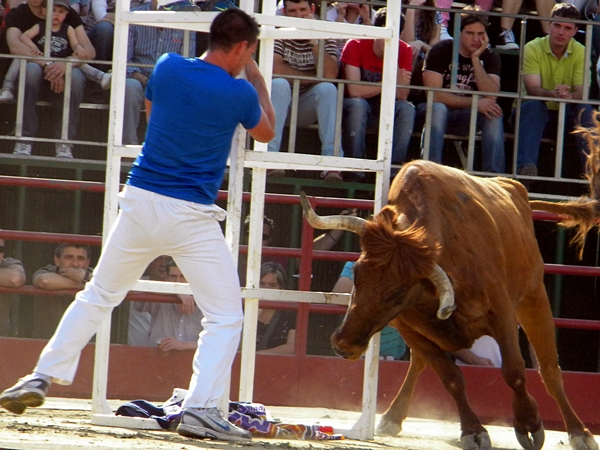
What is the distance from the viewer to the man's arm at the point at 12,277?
7820 mm

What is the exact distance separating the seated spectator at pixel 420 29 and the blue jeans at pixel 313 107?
1115mm

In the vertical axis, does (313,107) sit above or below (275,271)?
above

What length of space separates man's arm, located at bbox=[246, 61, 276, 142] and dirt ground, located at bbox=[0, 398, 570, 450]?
1.48 metres

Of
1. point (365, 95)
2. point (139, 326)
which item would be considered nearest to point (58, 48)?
point (139, 326)

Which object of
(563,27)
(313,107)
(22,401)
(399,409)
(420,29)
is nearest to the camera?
(22,401)

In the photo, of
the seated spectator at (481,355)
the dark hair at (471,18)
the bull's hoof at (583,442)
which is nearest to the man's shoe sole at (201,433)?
the bull's hoof at (583,442)

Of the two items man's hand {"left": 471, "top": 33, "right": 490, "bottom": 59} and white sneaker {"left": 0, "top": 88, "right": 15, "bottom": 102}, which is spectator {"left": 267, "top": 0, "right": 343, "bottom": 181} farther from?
white sneaker {"left": 0, "top": 88, "right": 15, "bottom": 102}

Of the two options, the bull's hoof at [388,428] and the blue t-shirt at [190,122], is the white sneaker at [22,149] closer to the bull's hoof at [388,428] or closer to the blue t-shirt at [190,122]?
the bull's hoof at [388,428]

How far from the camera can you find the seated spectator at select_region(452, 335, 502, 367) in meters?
8.27

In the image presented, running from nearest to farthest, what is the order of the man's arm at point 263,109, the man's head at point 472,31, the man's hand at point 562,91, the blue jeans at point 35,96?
the man's arm at point 263,109 → the blue jeans at point 35,96 → the man's head at point 472,31 → the man's hand at point 562,91

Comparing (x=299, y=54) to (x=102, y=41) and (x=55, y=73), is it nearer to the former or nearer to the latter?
(x=102, y=41)

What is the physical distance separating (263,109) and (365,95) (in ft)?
14.9

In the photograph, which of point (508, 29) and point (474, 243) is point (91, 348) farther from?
point (508, 29)

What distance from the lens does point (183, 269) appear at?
15.2 ft
